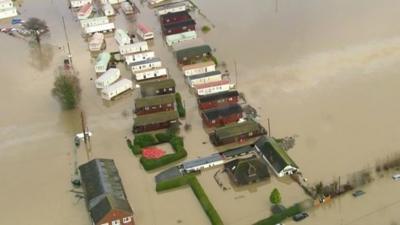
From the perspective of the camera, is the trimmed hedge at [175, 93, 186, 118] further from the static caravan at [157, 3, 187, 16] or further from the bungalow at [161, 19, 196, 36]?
the static caravan at [157, 3, 187, 16]

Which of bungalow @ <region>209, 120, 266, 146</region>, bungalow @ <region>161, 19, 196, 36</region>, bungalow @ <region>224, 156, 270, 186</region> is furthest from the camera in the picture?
bungalow @ <region>161, 19, 196, 36</region>

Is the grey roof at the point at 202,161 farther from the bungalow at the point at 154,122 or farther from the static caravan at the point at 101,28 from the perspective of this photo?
the static caravan at the point at 101,28

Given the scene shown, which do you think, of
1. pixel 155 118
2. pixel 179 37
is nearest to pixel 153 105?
pixel 155 118

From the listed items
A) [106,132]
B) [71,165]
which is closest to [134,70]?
[106,132]

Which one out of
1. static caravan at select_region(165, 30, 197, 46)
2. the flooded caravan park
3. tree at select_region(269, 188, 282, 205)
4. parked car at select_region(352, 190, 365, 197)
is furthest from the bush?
static caravan at select_region(165, 30, 197, 46)

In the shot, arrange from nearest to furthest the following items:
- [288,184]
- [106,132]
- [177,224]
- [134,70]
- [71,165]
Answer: [177,224] < [288,184] < [71,165] < [106,132] < [134,70]

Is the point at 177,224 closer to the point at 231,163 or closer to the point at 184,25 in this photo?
the point at 231,163
